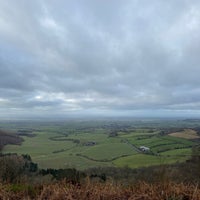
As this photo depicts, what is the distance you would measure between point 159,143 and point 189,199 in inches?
2204

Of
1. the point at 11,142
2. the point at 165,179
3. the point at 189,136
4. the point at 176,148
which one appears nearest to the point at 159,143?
the point at 176,148

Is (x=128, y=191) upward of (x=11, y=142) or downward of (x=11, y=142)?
upward

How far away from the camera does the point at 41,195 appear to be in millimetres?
3627

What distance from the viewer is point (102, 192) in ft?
12.3

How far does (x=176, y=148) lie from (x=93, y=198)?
50368mm

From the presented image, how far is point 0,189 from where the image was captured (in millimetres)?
3727

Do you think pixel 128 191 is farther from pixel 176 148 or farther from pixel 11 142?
pixel 11 142

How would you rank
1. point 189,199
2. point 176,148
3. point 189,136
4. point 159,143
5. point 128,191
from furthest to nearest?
point 189,136
point 159,143
point 176,148
point 128,191
point 189,199

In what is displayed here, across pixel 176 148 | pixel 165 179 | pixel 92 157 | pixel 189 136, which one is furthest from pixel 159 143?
pixel 165 179

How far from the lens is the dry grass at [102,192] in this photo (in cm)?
358

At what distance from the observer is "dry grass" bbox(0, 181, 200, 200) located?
358 cm

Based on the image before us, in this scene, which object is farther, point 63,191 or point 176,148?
point 176,148

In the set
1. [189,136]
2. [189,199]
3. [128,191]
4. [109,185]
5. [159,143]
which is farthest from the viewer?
[189,136]

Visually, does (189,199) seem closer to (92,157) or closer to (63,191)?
(63,191)
